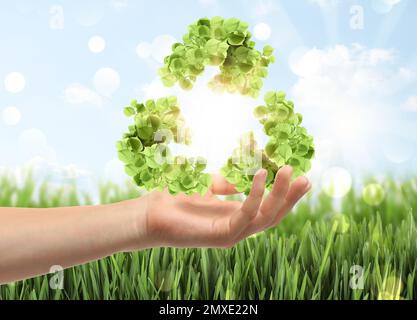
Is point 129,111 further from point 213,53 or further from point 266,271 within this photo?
point 266,271

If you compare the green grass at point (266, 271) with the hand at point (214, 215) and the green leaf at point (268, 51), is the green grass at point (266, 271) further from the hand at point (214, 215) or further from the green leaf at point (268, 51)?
the green leaf at point (268, 51)

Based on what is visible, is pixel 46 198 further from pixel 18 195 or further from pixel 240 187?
pixel 240 187

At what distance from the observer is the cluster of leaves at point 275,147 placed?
1.14 meters

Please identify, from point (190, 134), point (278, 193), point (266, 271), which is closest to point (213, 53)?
point (190, 134)

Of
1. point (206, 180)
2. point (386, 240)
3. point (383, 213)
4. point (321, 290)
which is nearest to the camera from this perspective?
point (206, 180)

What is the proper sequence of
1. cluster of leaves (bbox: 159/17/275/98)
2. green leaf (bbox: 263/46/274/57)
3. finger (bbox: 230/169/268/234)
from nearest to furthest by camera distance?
finger (bbox: 230/169/268/234) < cluster of leaves (bbox: 159/17/275/98) < green leaf (bbox: 263/46/274/57)

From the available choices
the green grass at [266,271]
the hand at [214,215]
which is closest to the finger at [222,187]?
the hand at [214,215]

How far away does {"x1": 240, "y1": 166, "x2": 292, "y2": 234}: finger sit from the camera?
42.1 inches

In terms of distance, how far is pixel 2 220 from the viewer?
4.25 ft

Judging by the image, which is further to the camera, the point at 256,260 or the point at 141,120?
the point at 256,260

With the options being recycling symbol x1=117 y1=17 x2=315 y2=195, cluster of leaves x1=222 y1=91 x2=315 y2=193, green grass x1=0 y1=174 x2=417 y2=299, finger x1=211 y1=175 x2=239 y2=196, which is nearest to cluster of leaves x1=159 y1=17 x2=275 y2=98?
recycling symbol x1=117 y1=17 x2=315 y2=195

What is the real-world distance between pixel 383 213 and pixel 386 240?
1.28 feet

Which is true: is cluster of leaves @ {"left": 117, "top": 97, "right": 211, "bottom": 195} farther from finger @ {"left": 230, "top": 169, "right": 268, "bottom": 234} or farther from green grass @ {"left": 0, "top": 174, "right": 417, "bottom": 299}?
green grass @ {"left": 0, "top": 174, "right": 417, "bottom": 299}
